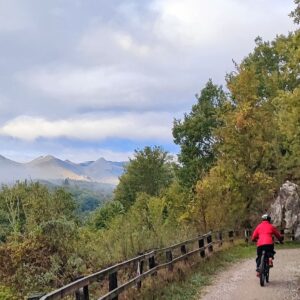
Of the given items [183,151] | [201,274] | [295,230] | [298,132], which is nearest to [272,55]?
[183,151]

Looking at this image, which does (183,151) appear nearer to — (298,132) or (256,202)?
(256,202)

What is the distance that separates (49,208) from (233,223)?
17.5 m

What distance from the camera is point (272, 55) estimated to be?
55.3 m

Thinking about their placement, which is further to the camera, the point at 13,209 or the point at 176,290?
the point at 13,209

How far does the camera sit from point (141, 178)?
73688 millimetres

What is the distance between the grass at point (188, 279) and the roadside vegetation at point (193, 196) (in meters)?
0.13

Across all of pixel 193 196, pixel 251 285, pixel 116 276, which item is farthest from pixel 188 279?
pixel 193 196

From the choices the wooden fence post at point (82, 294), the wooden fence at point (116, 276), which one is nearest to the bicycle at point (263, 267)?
the wooden fence at point (116, 276)

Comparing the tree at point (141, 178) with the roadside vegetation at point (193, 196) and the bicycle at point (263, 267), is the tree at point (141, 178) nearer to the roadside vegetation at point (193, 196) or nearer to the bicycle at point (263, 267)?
the roadside vegetation at point (193, 196)

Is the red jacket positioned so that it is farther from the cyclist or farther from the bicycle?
the bicycle

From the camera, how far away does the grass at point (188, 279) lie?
11430mm

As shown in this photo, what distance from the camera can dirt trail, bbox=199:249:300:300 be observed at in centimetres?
1204

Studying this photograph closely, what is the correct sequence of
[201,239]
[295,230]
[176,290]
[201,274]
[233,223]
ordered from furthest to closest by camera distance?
[295,230] < [233,223] < [201,239] < [201,274] < [176,290]

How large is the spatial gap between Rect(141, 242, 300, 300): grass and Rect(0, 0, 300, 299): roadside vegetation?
0.13 metres
